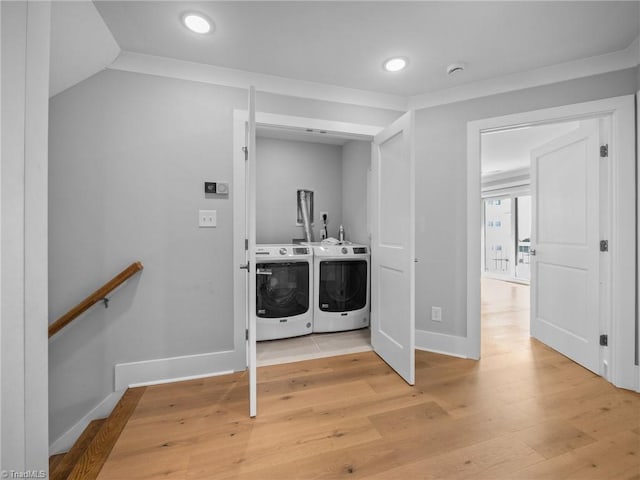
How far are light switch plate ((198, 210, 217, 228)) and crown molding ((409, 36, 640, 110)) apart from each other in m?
1.95

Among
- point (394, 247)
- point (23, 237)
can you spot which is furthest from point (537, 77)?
point (23, 237)

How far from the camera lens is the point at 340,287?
286 cm

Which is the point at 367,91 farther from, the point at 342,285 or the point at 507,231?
the point at 507,231

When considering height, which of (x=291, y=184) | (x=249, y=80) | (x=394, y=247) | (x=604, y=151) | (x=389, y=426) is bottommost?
(x=389, y=426)

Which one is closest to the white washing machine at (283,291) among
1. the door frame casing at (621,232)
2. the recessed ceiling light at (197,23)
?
the recessed ceiling light at (197,23)

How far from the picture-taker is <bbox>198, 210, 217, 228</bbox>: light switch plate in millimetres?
1990

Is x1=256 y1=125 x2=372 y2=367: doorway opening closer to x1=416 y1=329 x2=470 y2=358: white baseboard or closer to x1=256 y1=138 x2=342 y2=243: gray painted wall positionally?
x1=256 y1=138 x2=342 y2=243: gray painted wall

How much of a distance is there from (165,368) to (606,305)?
315 centimetres

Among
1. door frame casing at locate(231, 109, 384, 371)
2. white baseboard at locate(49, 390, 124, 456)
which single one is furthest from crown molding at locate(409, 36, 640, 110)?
white baseboard at locate(49, 390, 124, 456)

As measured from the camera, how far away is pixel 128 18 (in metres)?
1.55

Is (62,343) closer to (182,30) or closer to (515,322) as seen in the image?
(182,30)

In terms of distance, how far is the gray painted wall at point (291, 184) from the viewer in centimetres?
352

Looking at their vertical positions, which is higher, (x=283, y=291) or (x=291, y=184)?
(x=291, y=184)

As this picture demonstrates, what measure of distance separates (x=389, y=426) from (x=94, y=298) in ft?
6.21
